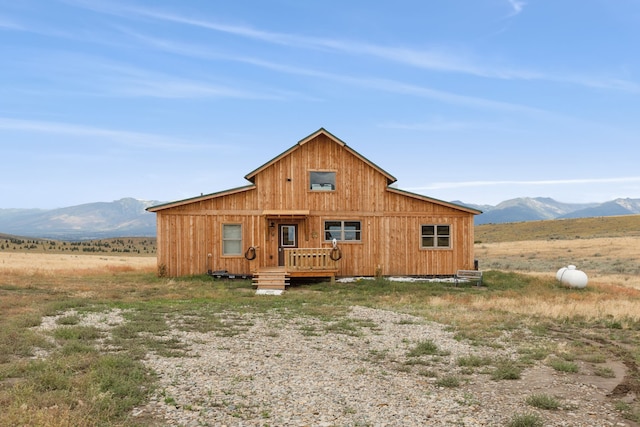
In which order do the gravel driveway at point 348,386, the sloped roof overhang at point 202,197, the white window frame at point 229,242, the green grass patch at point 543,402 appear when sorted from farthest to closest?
the white window frame at point 229,242
the sloped roof overhang at point 202,197
the green grass patch at point 543,402
the gravel driveway at point 348,386

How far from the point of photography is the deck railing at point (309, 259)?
25.6 m

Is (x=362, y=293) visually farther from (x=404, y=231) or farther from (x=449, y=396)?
(x=449, y=396)

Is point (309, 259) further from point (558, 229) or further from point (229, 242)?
point (558, 229)

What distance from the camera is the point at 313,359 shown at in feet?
34.0

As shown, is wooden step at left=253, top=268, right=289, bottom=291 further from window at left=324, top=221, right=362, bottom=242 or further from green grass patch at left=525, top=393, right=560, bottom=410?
green grass patch at left=525, top=393, right=560, bottom=410

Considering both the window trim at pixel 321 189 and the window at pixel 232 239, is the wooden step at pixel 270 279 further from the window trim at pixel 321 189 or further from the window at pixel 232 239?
the window trim at pixel 321 189

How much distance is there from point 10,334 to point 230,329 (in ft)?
16.1

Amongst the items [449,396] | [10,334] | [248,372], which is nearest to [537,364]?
[449,396]

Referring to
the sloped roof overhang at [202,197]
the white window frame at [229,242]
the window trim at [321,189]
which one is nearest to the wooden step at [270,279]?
the white window frame at [229,242]

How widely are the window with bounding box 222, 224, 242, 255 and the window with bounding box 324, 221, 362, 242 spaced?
4513 mm

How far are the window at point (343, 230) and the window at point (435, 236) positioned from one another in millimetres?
3494

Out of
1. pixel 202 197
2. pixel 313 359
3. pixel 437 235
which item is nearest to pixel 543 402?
pixel 313 359

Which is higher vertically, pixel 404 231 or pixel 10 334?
pixel 404 231

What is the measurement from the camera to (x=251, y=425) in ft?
22.4
